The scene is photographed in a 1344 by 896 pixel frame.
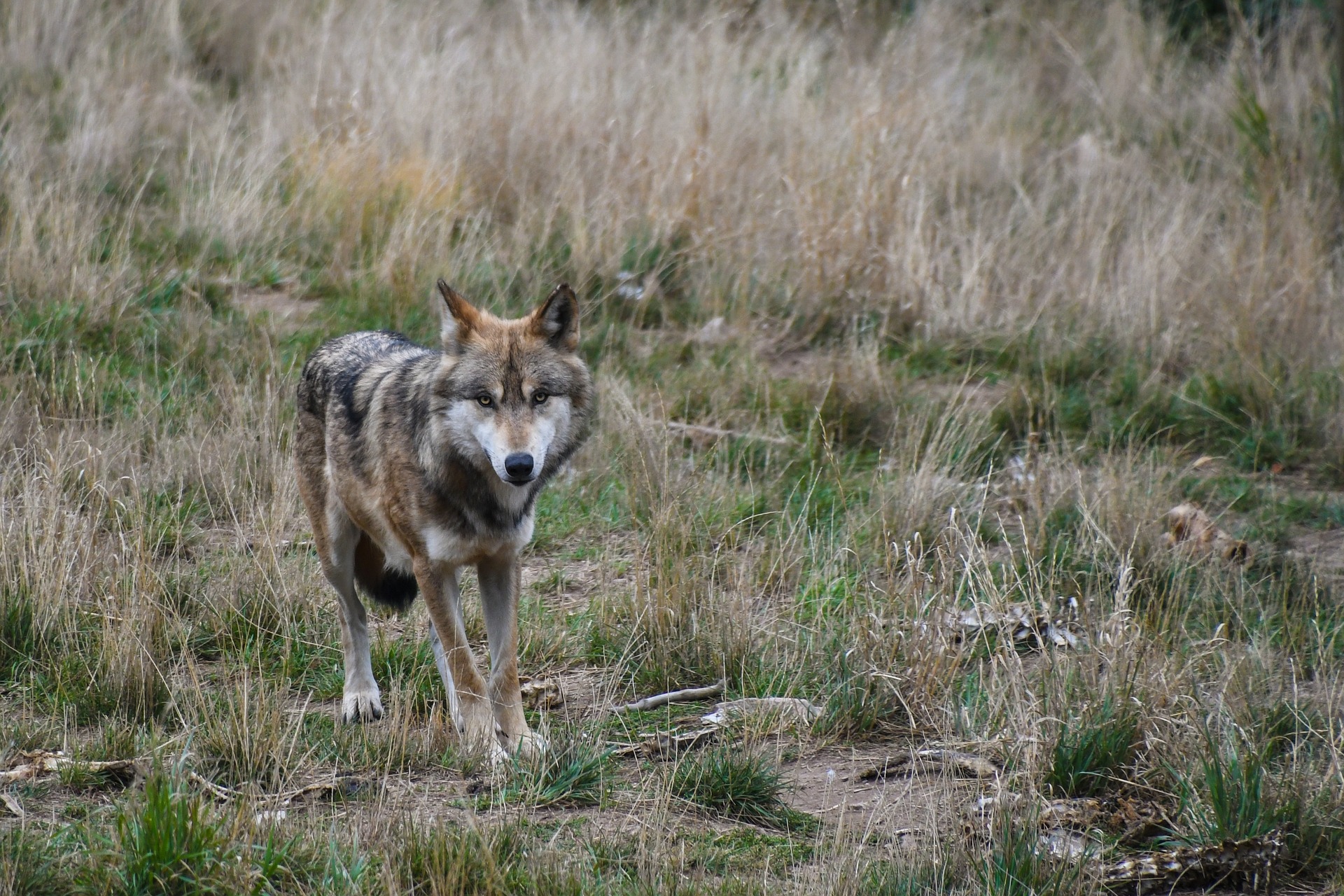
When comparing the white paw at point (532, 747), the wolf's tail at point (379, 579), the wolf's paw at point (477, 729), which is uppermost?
the wolf's tail at point (379, 579)

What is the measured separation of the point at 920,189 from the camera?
859 cm

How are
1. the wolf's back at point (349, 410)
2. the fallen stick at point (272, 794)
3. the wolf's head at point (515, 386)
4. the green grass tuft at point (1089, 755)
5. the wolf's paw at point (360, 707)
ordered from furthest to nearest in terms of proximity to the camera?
the wolf's back at point (349, 410), the wolf's paw at point (360, 707), the wolf's head at point (515, 386), the green grass tuft at point (1089, 755), the fallen stick at point (272, 794)

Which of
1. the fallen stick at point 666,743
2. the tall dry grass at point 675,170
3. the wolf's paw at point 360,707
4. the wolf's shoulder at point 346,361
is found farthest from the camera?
the tall dry grass at point 675,170

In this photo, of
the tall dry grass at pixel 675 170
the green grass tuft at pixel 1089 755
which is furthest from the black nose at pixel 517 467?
the tall dry grass at pixel 675 170

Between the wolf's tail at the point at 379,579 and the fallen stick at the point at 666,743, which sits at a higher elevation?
the wolf's tail at the point at 379,579

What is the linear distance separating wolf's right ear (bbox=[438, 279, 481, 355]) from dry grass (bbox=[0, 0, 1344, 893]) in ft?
3.98

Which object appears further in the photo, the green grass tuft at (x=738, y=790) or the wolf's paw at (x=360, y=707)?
the wolf's paw at (x=360, y=707)

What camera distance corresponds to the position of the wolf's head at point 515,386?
422 centimetres

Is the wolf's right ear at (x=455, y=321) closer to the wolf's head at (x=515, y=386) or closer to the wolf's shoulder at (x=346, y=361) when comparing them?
the wolf's head at (x=515, y=386)

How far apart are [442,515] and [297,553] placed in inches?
65.3

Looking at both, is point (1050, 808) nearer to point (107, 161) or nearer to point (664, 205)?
point (664, 205)

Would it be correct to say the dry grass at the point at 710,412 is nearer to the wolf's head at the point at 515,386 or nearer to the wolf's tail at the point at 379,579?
the wolf's tail at the point at 379,579

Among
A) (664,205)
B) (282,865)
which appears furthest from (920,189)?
(282,865)

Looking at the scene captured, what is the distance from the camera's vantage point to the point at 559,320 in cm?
456
